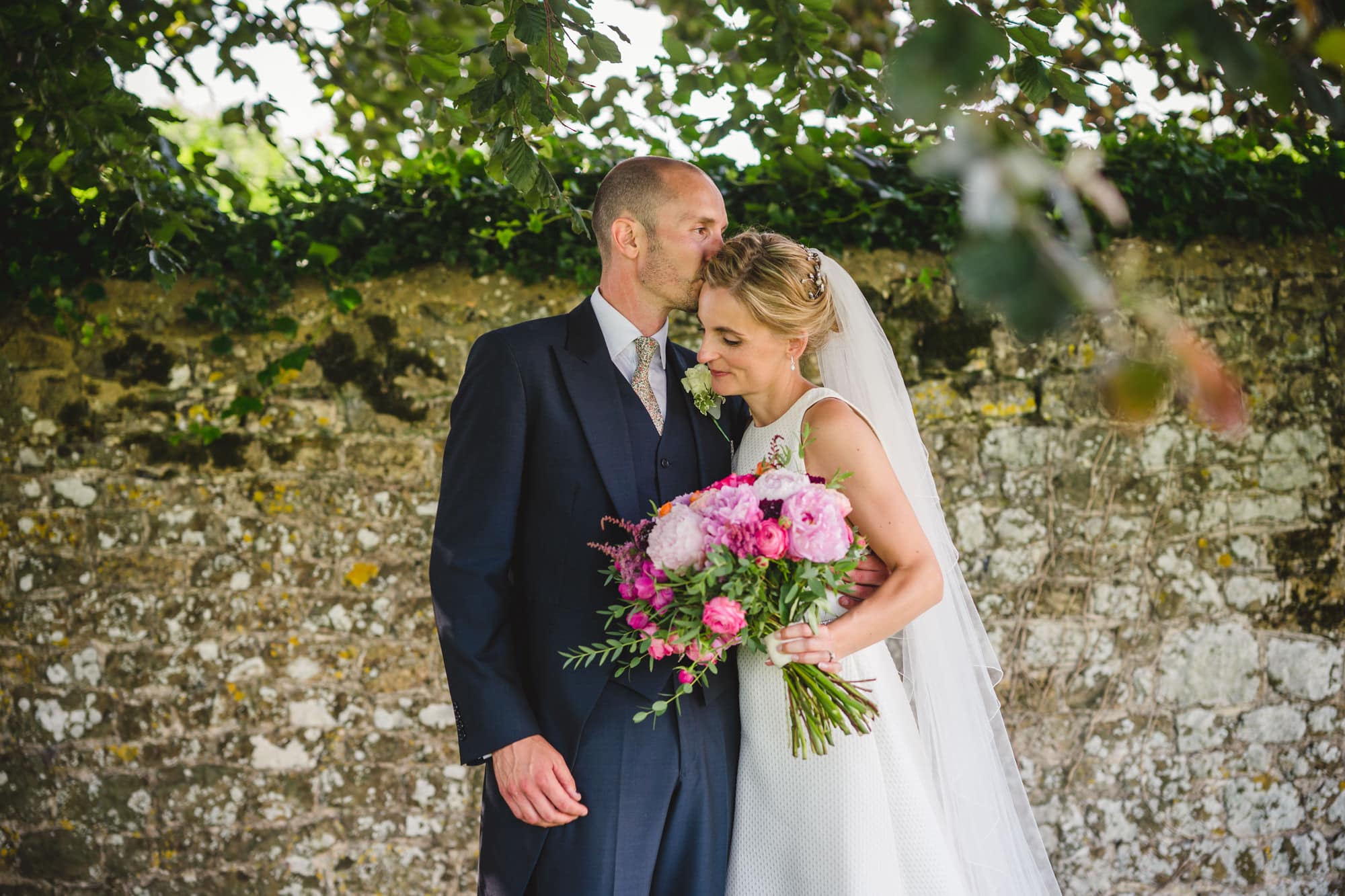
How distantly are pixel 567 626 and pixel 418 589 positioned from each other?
68.0 inches

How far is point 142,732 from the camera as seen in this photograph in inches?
137

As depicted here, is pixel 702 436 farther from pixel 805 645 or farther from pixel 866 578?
pixel 805 645

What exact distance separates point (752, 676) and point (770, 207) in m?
2.06

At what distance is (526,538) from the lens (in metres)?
2.13

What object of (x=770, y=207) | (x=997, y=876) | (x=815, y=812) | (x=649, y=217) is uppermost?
(x=770, y=207)

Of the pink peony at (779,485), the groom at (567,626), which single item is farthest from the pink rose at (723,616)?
the groom at (567,626)

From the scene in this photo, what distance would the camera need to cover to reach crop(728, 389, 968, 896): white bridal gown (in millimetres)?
1973

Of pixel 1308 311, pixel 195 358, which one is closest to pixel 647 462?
pixel 195 358

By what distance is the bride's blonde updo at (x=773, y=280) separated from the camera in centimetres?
215

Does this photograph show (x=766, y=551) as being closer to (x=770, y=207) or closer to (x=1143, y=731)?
(x=770, y=207)

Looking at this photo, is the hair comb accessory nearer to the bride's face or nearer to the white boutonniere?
the bride's face

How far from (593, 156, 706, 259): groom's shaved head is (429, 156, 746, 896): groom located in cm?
17

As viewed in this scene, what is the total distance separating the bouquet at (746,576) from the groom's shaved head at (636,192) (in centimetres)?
86

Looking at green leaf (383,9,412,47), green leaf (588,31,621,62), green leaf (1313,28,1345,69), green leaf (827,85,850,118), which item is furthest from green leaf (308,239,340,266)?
green leaf (1313,28,1345,69)
